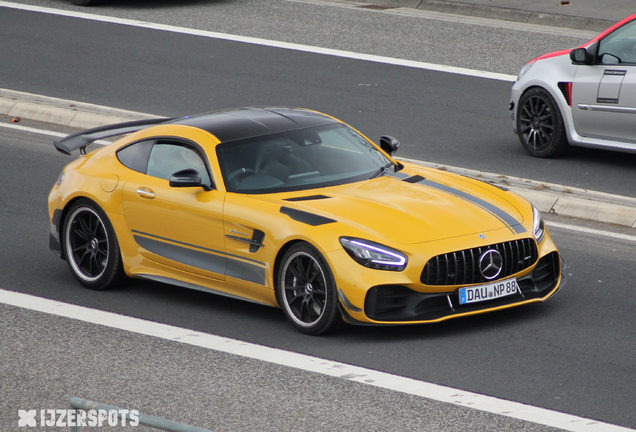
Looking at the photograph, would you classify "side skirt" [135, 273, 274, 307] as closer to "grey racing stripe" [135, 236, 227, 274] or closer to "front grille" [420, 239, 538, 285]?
"grey racing stripe" [135, 236, 227, 274]

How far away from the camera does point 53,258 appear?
899 cm

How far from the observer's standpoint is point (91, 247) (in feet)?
27.2

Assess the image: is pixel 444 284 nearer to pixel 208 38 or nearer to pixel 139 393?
pixel 139 393

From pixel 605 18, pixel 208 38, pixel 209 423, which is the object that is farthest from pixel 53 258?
pixel 605 18

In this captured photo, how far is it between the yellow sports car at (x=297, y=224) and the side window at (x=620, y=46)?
4102mm

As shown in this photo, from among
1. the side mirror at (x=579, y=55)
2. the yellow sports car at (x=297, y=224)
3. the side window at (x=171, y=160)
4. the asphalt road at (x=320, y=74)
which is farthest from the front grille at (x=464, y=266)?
the side mirror at (x=579, y=55)

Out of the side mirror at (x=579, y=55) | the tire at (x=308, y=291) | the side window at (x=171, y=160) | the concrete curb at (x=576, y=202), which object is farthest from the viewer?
the side mirror at (x=579, y=55)

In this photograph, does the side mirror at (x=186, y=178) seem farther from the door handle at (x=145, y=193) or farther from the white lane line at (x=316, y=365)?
the white lane line at (x=316, y=365)

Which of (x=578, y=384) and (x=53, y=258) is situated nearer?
(x=578, y=384)

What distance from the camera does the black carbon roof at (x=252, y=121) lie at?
791cm

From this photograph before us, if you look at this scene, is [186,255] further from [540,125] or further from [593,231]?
[540,125]

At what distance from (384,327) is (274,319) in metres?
0.83

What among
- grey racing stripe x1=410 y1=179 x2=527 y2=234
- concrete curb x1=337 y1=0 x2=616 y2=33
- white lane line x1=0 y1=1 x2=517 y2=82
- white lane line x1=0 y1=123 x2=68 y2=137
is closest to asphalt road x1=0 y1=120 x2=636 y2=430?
grey racing stripe x1=410 y1=179 x2=527 y2=234

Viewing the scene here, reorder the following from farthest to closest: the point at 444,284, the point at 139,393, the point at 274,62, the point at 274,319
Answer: the point at 274,62
the point at 274,319
the point at 444,284
the point at 139,393
